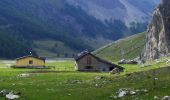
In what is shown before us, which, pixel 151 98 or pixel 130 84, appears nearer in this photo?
pixel 151 98

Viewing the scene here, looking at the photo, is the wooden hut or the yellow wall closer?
the wooden hut

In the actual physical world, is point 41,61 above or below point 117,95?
above

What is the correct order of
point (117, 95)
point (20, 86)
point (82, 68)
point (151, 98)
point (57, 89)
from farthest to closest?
point (82, 68), point (20, 86), point (57, 89), point (117, 95), point (151, 98)

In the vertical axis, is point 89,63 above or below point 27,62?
below

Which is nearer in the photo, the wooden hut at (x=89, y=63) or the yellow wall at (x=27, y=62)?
the wooden hut at (x=89, y=63)

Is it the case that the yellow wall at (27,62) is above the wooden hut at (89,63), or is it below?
above

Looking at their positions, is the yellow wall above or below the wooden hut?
above

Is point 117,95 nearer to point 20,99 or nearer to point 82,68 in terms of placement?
point 20,99

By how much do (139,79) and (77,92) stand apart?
13.1 meters

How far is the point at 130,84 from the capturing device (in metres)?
72.9

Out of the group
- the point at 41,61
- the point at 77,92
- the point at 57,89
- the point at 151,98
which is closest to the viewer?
the point at 151,98

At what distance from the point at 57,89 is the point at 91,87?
17.1 ft

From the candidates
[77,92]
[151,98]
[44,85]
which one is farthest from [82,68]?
[151,98]

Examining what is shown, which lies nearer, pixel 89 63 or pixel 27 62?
pixel 89 63
